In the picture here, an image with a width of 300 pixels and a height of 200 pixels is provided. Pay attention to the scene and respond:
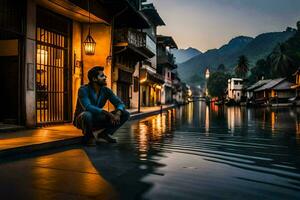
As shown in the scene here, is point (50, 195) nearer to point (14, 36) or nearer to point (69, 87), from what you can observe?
point (14, 36)

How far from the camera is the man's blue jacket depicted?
7906mm

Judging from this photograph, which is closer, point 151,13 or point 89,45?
point 89,45

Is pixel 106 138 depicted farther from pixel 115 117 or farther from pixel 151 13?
pixel 151 13

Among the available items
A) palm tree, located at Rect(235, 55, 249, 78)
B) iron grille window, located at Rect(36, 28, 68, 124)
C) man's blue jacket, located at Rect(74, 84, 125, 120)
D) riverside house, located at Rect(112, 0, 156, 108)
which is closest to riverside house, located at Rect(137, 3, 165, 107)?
riverside house, located at Rect(112, 0, 156, 108)

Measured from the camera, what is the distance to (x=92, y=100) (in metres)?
8.34

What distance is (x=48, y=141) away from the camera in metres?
8.10

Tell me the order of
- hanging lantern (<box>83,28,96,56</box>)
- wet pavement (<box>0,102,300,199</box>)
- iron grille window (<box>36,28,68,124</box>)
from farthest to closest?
hanging lantern (<box>83,28,96,56</box>) → iron grille window (<box>36,28,68,124</box>) → wet pavement (<box>0,102,300,199</box>)

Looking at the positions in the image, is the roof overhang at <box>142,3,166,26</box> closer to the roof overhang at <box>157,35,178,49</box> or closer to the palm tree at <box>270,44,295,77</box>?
the roof overhang at <box>157,35,178,49</box>

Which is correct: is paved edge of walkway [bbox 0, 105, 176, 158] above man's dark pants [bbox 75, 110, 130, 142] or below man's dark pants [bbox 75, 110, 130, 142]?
below

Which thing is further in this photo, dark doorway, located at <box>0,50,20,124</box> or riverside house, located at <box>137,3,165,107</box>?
riverside house, located at <box>137,3,165,107</box>

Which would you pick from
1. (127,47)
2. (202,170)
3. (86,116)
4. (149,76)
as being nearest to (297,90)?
(149,76)

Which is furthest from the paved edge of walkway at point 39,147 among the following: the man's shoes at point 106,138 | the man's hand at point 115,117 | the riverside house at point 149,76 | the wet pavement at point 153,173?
the riverside house at point 149,76

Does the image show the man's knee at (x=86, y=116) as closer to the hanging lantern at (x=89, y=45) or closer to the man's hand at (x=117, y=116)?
the man's hand at (x=117, y=116)

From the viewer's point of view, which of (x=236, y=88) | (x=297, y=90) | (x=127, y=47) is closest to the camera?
(x=127, y=47)
